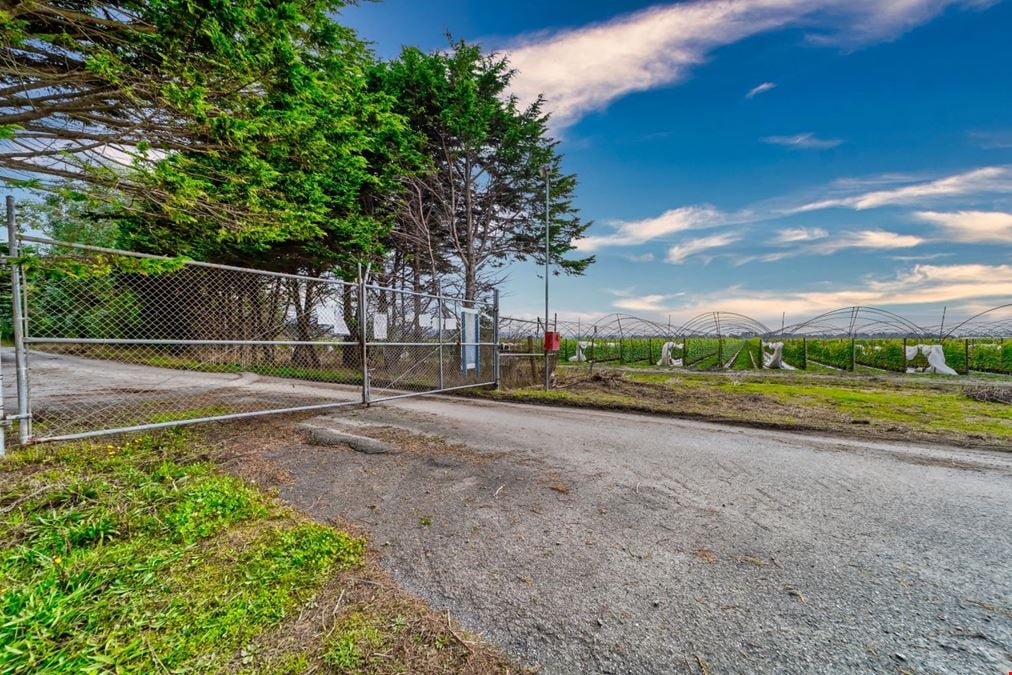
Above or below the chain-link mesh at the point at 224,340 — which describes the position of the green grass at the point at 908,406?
below

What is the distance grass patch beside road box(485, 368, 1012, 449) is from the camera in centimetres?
561

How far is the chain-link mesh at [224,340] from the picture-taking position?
486 centimetres

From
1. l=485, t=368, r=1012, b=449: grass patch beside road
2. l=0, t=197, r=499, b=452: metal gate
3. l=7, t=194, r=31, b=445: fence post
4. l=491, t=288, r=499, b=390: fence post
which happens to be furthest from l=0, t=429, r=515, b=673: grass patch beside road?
l=491, t=288, r=499, b=390: fence post

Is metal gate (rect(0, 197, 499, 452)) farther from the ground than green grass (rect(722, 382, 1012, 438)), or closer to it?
farther from the ground

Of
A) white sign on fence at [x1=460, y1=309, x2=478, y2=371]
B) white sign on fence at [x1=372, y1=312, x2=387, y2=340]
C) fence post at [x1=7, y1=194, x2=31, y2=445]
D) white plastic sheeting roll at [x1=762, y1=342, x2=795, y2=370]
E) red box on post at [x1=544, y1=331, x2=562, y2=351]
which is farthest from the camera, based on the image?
white plastic sheeting roll at [x1=762, y1=342, x2=795, y2=370]

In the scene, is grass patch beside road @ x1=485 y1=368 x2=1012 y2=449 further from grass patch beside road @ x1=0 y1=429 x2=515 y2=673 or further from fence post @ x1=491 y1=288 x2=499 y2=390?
grass patch beside road @ x1=0 y1=429 x2=515 y2=673

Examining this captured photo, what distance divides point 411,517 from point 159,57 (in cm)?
560

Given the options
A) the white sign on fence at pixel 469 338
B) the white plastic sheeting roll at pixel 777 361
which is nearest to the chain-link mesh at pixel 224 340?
the white sign on fence at pixel 469 338

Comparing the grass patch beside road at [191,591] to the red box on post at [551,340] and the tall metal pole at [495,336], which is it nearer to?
the tall metal pole at [495,336]

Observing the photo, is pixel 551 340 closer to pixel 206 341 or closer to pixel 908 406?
pixel 206 341

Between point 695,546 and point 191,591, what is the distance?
287 cm

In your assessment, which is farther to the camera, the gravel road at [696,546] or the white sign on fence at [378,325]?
the white sign on fence at [378,325]

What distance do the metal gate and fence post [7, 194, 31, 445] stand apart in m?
0.01

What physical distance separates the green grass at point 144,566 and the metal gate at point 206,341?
140 centimetres
